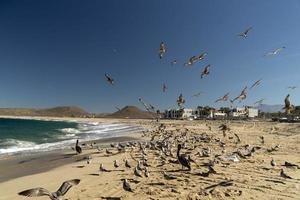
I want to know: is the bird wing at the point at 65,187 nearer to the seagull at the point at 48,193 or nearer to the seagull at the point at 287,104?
the seagull at the point at 48,193

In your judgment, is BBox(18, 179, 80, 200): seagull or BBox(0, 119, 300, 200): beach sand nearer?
BBox(18, 179, 80, 200): seagull

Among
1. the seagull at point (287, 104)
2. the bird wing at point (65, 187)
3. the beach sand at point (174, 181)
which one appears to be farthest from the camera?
the beach sand at point (174, 181)

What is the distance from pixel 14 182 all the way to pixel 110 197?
19.4ft

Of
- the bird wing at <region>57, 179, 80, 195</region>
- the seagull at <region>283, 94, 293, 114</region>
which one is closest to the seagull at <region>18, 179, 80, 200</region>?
the bird wing at <region>57, 179, 80, 195</region>

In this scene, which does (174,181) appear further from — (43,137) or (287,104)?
(43,137)

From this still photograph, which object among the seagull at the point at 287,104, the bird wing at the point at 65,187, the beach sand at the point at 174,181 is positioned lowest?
the beach sand at the point at 174,181

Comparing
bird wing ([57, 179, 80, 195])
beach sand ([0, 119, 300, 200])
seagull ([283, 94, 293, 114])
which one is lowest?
beach sand ([0, 119, 300, 200])

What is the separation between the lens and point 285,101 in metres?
8.46

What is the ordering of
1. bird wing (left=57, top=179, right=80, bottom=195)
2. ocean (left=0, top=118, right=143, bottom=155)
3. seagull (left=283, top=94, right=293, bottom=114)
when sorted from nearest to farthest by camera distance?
1. seagull (left=283, top=94, right=293, bottom=114)
2. bird wing (left=57, top=179, right=80, bottom=195)
3. ocean (left=0, top=118, right=143, bottom=155)

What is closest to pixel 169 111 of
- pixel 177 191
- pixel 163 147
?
pixel 163 147

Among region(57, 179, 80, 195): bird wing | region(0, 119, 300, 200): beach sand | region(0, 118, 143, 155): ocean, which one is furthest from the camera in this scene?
region(0, 118, 143, 155): ocean

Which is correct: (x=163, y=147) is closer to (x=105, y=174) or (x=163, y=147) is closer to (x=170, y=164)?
(x=170, y=164)

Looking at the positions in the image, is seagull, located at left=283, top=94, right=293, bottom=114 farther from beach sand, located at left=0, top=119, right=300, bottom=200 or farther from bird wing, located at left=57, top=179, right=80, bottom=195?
bird wing, located at left=57, top=179, right=80, bottom=195

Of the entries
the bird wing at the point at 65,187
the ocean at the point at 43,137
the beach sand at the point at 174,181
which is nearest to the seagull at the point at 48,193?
the bird wing at the point at 65,187
